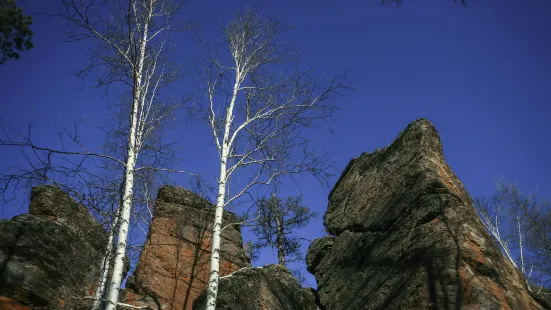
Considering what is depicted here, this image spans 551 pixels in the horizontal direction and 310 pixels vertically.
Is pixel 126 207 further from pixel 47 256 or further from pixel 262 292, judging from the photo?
pixel 47 256

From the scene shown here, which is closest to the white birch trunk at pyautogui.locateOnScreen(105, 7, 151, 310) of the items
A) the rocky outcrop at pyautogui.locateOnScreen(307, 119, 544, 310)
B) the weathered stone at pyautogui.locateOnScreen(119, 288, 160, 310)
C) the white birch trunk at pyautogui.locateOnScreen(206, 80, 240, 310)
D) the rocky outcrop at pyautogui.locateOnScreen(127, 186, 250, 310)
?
the white birch trunk at pyautogui.locateOnScreen(206, 80, 240, 310)

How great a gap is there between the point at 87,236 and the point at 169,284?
3575mm

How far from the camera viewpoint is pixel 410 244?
7645 millimetres

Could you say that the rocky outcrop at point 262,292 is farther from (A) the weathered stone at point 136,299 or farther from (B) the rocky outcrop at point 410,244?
(A) the weathered stone at point 136,299

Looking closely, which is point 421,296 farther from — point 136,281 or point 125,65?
point 125,65

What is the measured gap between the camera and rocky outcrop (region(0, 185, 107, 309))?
930cm

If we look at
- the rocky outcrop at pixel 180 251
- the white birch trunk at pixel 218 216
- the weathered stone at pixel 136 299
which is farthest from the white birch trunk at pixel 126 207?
the rocky outcrop at pixel 180 251

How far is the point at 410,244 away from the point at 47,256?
956 centimetres

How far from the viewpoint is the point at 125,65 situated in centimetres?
1021

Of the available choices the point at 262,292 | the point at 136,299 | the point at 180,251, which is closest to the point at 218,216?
the point at 262,292

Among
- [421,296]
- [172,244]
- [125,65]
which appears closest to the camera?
[421,296]

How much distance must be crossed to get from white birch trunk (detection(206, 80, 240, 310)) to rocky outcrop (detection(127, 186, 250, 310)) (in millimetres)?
2219

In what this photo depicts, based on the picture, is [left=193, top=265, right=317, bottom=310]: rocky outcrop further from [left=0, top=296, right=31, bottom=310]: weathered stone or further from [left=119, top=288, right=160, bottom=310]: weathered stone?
[left=0, top=296, right=31, bottom=310]: weathered stone

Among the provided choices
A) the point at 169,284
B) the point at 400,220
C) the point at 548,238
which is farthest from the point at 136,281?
the point at 548,238
